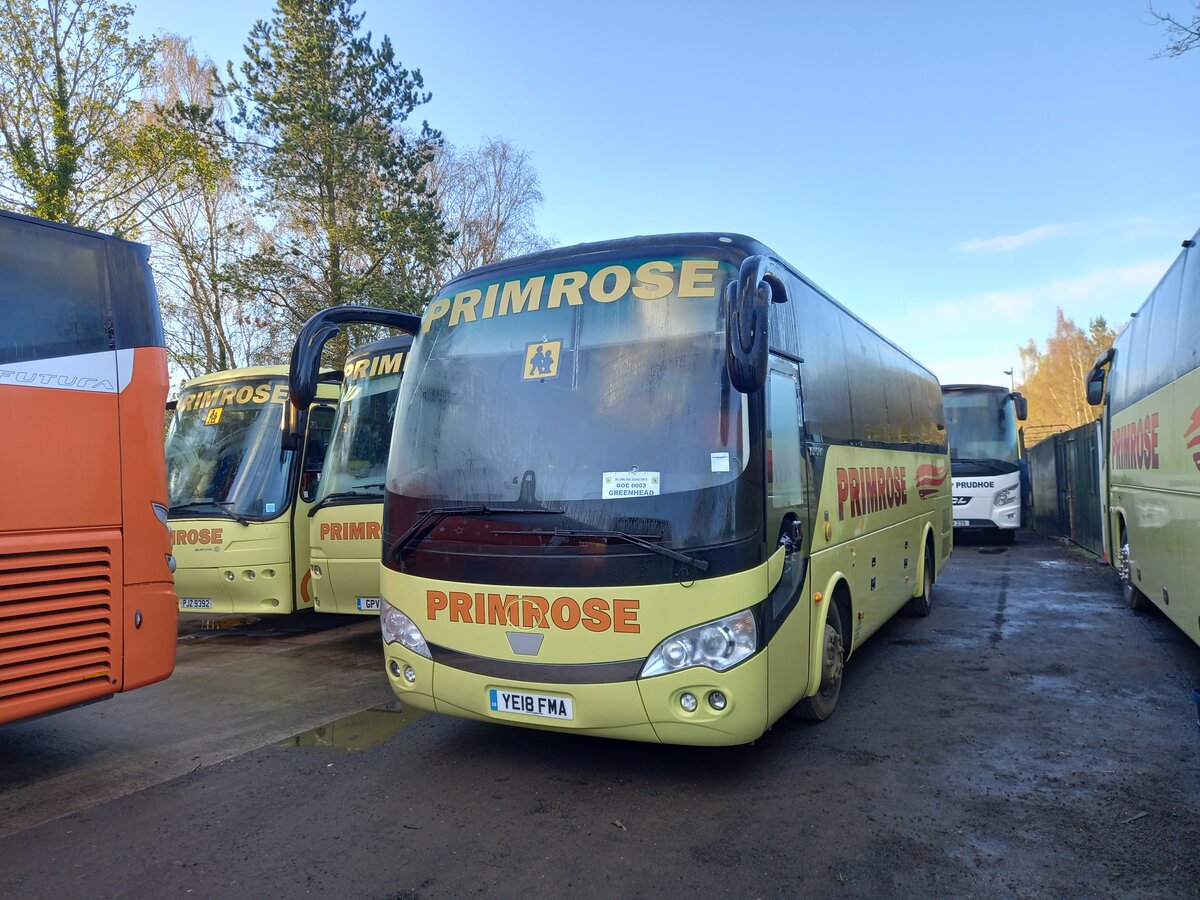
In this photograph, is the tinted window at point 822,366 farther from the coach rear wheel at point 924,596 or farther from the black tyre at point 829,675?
the coach rear wheel at point 924,596

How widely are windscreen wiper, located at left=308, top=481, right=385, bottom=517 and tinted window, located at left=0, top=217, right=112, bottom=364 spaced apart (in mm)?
3411

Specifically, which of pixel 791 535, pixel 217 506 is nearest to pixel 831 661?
pixel 791 535

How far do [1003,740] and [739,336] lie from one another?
3265mm

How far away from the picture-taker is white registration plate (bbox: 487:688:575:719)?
13.6ft

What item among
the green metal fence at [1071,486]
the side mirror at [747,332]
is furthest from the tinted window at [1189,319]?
the green metal fence at [1071,486]

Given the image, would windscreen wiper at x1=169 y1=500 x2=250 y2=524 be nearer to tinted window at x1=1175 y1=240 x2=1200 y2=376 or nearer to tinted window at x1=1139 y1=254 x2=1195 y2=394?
tinted window at x1=1175 y1=240 x2=1200 y2=376

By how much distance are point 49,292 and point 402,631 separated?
281 cm

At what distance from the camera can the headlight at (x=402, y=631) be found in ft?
15.0

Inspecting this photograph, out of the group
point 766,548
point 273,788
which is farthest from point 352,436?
point 766,548

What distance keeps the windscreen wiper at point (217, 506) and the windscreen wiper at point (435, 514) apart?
458cm

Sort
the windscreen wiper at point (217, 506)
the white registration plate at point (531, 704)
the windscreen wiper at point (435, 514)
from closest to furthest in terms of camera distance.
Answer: the white registration plate at point (531, 704) → the windscreen wiper at point (435, 514) → the windscreen wiper at point (217, 506)

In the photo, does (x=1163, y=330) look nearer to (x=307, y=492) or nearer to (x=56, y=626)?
(x=56, y=626)

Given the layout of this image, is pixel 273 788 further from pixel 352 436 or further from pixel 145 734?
pixel 352 436

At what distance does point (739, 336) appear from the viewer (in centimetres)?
382
